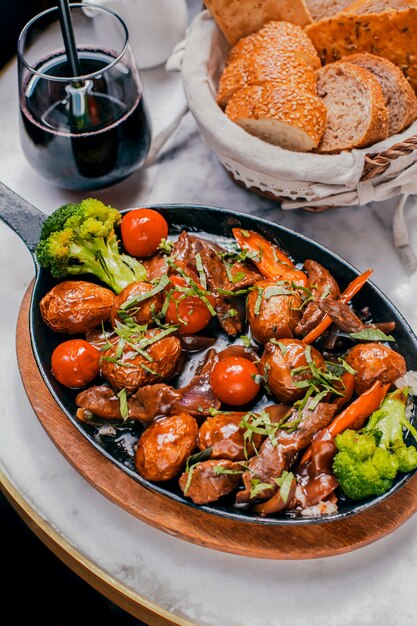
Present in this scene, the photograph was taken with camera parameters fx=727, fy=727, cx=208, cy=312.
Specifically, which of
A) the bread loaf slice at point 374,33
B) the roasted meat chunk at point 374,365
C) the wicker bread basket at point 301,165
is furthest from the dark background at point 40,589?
the bread loaf slice at point 374,33

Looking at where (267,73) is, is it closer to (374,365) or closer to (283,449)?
(374,365)

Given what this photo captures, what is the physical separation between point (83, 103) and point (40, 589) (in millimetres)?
1682

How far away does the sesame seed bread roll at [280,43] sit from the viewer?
232 cm

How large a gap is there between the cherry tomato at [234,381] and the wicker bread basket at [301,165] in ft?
2.00

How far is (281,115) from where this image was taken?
2176 millimetres

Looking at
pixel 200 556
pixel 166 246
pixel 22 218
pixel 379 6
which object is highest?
pixel 379 6

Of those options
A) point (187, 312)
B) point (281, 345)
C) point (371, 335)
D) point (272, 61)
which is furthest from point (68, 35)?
point (371, 335)

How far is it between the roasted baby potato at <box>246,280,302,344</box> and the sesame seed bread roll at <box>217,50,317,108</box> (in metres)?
0.71

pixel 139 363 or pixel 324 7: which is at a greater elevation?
pixel 324 7

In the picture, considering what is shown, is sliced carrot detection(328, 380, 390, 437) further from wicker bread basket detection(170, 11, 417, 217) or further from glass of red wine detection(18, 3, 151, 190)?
glass of red wine detection(18, 3, 151, 190)

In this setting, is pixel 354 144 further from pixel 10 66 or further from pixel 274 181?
pixel 10 66

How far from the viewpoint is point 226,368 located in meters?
1.84

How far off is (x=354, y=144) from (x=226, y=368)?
0.84 meters

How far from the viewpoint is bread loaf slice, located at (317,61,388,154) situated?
7.13 feet
